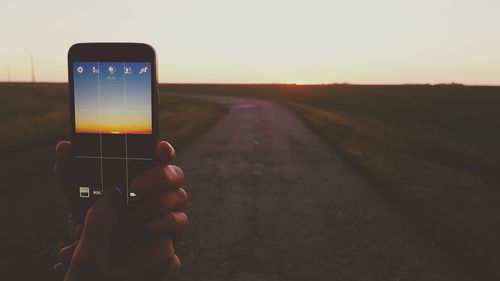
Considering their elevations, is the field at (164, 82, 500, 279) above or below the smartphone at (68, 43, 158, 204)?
below

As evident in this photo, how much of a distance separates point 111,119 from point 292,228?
620 cm

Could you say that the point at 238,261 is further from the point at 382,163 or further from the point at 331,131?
the point at 331,131

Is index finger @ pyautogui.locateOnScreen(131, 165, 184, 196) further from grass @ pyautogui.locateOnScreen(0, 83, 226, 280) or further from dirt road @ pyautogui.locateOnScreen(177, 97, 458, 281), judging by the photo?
dirt road @ pyautogui.locateOnScreen(177, 97, 458, 281)

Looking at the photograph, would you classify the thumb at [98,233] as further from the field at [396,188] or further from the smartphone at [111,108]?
the field at [396,188]

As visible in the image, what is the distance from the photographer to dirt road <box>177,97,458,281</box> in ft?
19.8

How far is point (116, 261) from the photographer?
1.44 meters

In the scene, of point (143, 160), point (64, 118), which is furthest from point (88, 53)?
point (64, 118)

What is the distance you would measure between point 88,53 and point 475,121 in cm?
4532

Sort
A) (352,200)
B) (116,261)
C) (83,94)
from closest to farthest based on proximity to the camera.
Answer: (116,261), (83,94), (352,200)

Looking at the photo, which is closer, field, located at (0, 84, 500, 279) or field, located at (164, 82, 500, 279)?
field, located at (0, 84, 500, 279)

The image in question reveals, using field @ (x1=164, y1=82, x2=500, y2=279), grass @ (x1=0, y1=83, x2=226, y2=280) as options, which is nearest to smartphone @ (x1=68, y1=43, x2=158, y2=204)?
grass @ (x1=0, y1=83, x2=226, y2=280)

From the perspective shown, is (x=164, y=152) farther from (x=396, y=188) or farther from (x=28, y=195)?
(x=396, y=188)

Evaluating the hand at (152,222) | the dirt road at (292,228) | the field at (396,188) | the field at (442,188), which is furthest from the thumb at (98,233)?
the field at (442,188)

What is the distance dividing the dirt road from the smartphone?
13.7 feet
